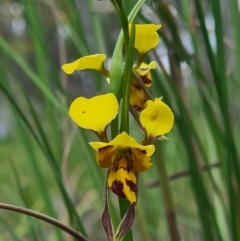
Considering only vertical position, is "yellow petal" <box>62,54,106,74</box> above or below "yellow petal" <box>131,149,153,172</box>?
above

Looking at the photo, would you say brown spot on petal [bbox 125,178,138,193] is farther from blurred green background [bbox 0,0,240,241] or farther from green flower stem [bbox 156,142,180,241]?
green flower stem [bbox 156,142,180,241]

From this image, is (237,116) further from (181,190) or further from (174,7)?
(181,190)

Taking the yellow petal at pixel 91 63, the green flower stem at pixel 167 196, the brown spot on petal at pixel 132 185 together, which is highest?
the yellow petal at pixel 91 63

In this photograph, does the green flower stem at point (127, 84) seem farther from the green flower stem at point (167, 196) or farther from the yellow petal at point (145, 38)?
the green flower stem at point (167, 196)

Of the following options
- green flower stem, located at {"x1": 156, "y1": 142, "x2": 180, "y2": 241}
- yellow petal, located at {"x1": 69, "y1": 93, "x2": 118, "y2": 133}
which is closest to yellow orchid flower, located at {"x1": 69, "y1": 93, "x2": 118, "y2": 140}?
yellow petal, located at {"x1": 69, "y1": 93, "x2": 118, "y2": 133}

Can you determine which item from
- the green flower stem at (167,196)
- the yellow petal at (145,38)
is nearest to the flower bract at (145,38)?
the yellow petal at (145,38)

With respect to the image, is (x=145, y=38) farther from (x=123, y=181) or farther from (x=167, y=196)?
(x=167, y=196)
